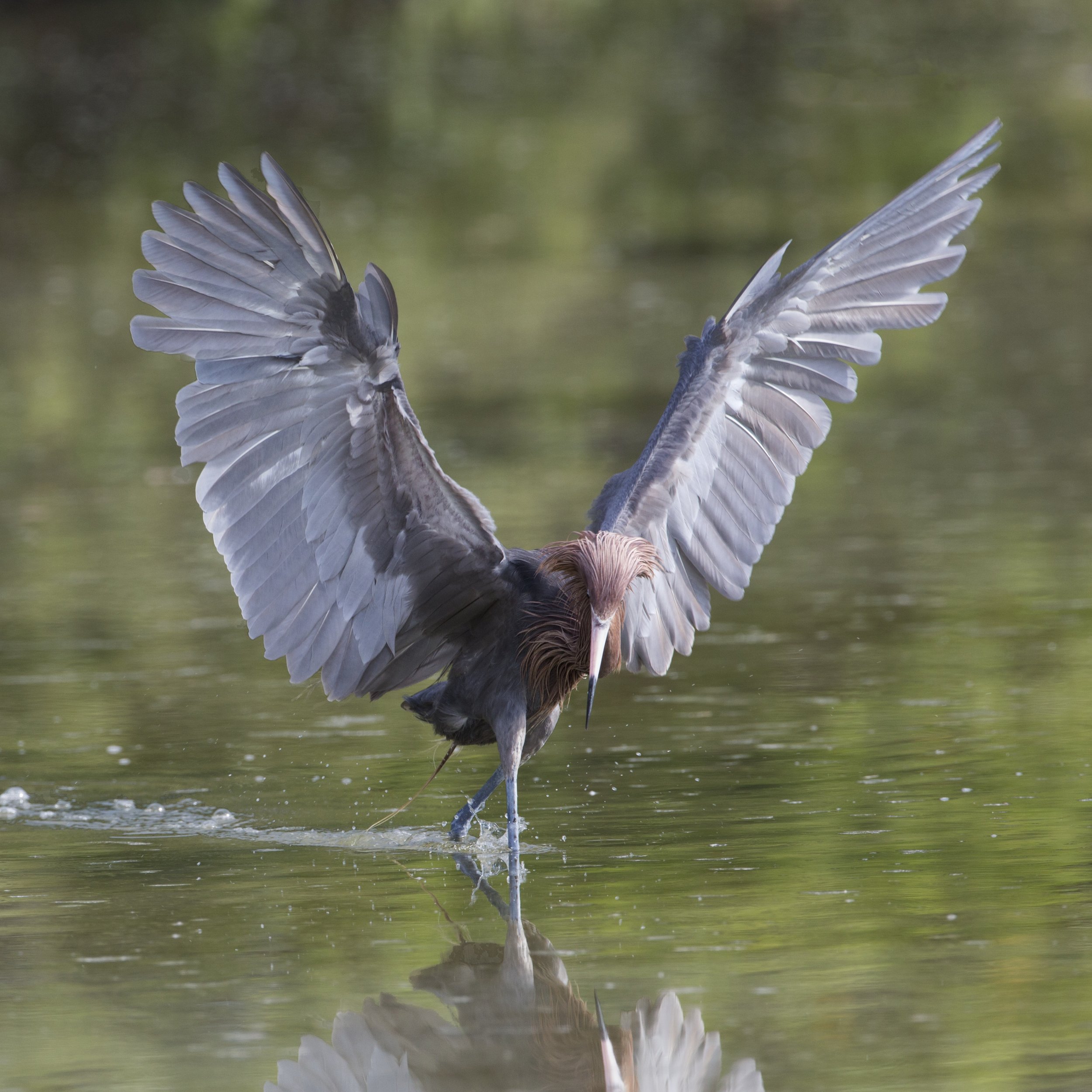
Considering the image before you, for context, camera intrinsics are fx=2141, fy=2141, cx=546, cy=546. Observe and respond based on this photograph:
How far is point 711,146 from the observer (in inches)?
1057

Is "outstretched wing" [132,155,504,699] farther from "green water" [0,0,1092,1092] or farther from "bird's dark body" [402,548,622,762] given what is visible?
"green water" [0,0,1092,1092]

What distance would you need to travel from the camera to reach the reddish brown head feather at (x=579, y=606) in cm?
640

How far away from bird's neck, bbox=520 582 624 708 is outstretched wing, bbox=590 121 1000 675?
22.5 inches

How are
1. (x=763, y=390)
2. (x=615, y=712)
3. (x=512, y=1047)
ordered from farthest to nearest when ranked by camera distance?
(x=615, y=712) → (x=763, y=390) → (x=512, y=1047)

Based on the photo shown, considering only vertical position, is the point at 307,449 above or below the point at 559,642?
above

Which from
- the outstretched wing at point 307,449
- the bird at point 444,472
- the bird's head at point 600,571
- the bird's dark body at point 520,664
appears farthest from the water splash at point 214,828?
the bird's head at point 600,571

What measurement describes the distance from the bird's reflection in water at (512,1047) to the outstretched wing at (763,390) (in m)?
2.18

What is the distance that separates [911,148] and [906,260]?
738 inches

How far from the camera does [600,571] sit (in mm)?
6398

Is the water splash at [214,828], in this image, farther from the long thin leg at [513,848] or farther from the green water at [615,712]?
the long thin leg at [513,848]

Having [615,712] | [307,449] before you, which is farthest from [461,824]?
[615,712]

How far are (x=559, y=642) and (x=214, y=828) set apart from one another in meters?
1.30

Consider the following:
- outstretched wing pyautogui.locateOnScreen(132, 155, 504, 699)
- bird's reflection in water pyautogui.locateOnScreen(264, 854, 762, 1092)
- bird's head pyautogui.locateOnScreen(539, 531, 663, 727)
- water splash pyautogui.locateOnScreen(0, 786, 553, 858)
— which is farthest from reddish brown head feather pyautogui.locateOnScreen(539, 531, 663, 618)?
bird's reflection in water pyautogui.locateOnScreen(264, 854, 762, 1092)

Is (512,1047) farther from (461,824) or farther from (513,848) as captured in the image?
(461,824)
